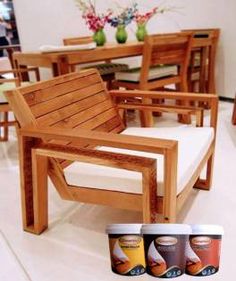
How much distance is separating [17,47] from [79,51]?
2.31 meters

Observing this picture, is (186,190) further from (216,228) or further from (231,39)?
(231,39)

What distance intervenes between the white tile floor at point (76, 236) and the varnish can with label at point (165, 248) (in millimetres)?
95

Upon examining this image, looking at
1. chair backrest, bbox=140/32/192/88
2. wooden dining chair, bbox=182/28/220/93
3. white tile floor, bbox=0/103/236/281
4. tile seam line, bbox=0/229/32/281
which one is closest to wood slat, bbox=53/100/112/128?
white tile floor, bbox=0/103/236/281

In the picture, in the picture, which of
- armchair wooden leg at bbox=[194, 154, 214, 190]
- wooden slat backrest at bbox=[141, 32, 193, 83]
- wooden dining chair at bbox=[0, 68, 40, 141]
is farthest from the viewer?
wooden slat backrest at bbox=[141, 32, 193, 83]

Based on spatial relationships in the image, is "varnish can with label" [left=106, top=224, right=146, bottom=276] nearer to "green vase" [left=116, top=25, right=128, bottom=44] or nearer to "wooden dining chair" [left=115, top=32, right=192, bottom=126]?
"wooden dining chair" [left=115, top=32, right=192, bottom=126]

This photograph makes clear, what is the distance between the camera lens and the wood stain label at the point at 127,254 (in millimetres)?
1147

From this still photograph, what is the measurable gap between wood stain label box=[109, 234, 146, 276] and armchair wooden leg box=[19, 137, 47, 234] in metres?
0.48

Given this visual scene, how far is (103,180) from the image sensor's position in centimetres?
135

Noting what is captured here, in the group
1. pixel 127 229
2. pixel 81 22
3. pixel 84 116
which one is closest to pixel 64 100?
pixel 84 116

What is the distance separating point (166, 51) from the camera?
2801mm

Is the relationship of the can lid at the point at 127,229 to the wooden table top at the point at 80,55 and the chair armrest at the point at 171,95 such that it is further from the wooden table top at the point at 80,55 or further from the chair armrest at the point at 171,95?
the wooden table top at the point at 80,55

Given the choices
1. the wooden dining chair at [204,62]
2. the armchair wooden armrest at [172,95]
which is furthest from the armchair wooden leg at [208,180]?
the wooden dining chair at [204,62]

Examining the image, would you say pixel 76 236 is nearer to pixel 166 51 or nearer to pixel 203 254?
pixel 203 254

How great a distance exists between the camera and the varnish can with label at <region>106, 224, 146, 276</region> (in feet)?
3.75
